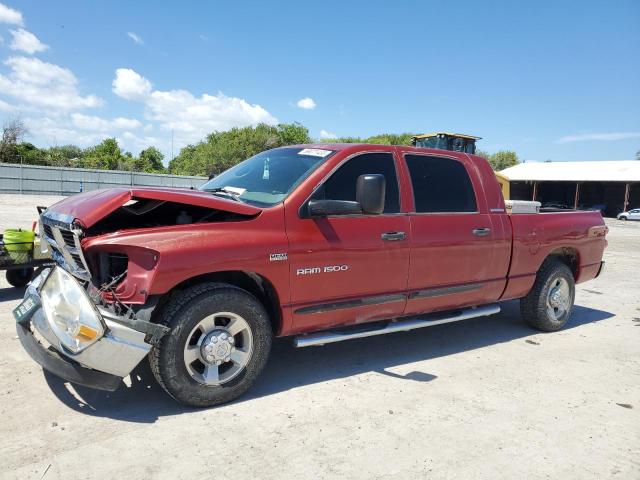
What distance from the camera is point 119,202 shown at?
3.26 meters

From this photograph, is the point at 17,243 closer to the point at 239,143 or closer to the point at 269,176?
the point at 269,176

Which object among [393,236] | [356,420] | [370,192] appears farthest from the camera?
[393,236]

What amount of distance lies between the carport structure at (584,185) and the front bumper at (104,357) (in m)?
43.8

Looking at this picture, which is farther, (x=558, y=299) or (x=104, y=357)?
(x=558, y=299)

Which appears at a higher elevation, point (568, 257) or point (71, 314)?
point (568, 257)

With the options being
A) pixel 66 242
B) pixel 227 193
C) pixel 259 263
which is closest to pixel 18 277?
pixel 66 242

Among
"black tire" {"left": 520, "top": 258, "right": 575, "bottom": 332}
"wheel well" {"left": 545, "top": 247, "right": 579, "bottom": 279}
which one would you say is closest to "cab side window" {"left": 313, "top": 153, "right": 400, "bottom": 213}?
"black tire" {"left": 520, "top": 258, "right": 575, "bottom": 332}

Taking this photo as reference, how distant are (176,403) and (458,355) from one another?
2759 millimetres

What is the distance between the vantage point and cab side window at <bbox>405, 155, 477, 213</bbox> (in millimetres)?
4590

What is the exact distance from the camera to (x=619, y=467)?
3.04 m

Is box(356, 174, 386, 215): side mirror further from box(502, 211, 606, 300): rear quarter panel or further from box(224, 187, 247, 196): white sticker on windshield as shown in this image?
box(502, 211, 606, 300): rear quarter panel

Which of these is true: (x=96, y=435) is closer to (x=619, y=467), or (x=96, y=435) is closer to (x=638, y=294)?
(x=619, y=467)

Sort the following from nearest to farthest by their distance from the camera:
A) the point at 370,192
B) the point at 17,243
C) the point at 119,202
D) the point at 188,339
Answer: the point at 119,202, the point at 188,339, the point at 370,192, the point at 17,243

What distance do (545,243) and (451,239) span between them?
158 cm
